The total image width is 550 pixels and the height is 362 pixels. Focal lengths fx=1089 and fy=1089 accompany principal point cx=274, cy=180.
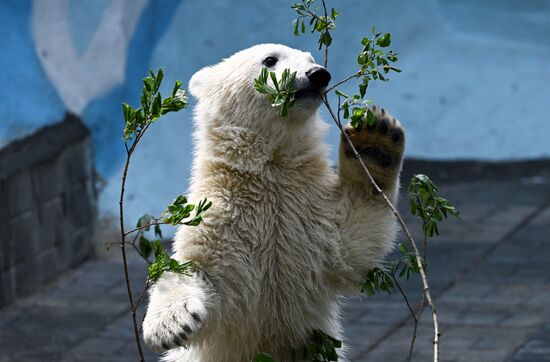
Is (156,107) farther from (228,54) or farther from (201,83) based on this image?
(228,54)

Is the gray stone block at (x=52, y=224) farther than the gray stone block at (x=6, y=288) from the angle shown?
Yes

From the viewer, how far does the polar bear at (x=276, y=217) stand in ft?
11.3

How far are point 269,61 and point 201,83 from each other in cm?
28

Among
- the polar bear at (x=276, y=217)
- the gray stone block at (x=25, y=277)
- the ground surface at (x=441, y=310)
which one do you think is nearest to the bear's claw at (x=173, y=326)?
the polar bear at (x=276, y=217)

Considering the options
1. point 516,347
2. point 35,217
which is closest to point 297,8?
point 516,347

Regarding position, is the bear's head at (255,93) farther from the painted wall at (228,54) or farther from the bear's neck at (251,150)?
the painted wall at (228,54)

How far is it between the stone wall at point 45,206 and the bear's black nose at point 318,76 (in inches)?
119

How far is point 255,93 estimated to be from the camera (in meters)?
3.51

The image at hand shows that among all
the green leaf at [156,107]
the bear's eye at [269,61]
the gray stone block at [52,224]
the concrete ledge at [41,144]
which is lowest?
the green leaf at [156,107]

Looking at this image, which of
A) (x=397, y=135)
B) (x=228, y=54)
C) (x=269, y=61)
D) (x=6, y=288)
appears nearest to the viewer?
(x=397, y=135)

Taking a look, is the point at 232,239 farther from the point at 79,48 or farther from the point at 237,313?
the point at 79,48

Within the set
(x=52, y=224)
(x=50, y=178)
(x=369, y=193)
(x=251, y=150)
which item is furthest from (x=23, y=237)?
(x=369, y=193)

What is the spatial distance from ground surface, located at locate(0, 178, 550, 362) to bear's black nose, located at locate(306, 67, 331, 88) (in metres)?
2.00

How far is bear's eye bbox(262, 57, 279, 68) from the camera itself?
11.8ft
